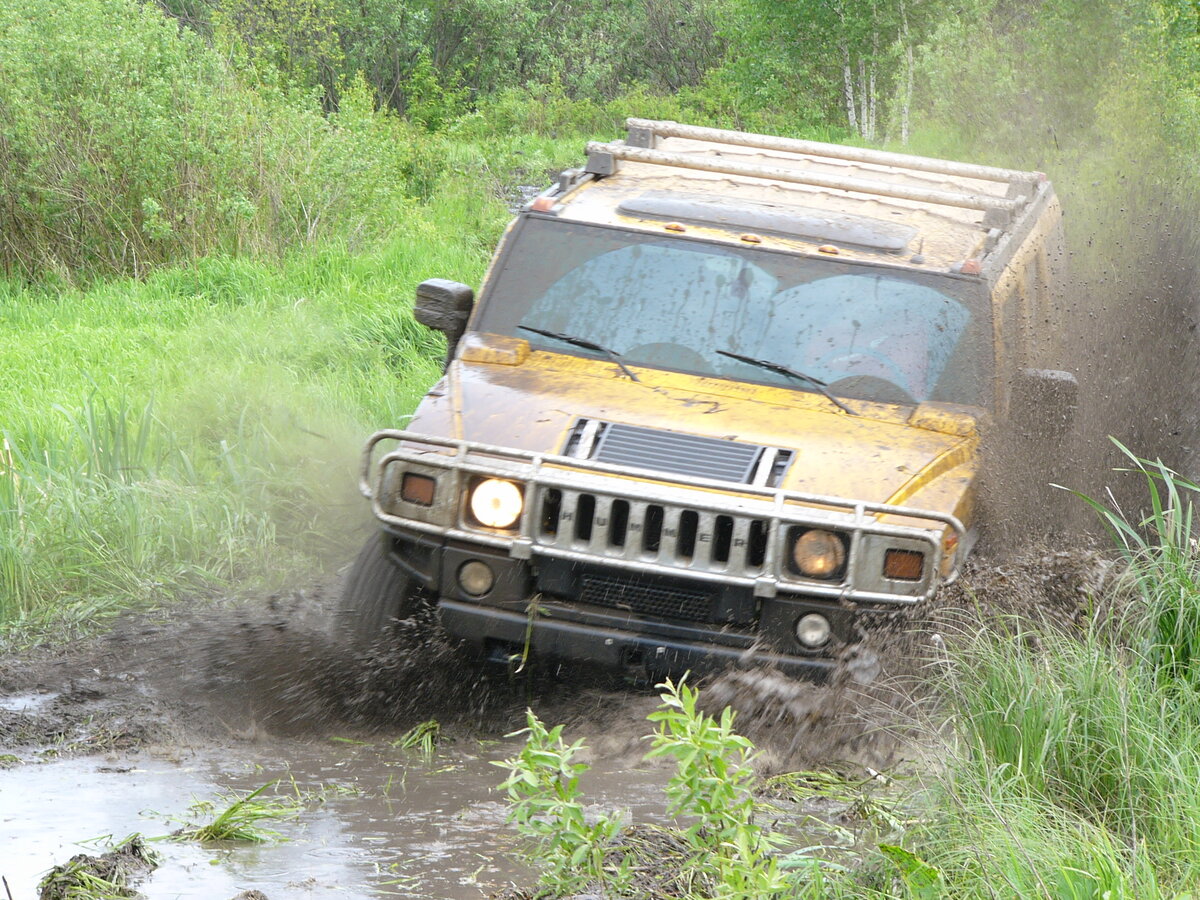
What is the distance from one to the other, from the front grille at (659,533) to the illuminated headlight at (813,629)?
0.71ft

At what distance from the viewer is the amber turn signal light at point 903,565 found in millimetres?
4117

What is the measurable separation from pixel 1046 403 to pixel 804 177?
147 centimetres

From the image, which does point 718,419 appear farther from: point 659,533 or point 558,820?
point 558,820

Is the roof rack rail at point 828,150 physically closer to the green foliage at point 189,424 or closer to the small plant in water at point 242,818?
the green foliage at point 189,424

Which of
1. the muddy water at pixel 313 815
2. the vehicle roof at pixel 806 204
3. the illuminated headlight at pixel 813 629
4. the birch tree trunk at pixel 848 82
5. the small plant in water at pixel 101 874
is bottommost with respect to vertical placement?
the muddy water at pixel 313 815

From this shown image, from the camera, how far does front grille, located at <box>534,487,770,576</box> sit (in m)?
4.14

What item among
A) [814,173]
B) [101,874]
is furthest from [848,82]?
[101,874]

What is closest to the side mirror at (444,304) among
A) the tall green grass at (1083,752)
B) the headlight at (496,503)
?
the headlight at (496,503)

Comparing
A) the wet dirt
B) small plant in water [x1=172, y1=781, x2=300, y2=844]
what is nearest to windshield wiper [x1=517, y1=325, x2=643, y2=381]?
the wet dirt

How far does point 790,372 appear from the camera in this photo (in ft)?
16.6

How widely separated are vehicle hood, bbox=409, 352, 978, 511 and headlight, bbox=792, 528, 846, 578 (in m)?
0.23

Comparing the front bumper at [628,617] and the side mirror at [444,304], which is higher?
the side mirror at [444,304]

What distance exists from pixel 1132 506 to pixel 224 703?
3943mm

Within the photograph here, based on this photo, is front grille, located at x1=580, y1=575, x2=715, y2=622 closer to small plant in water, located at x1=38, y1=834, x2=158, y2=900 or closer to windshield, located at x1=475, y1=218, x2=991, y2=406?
windshield, located at x1=475, y1=218, x2=991, y2=406
